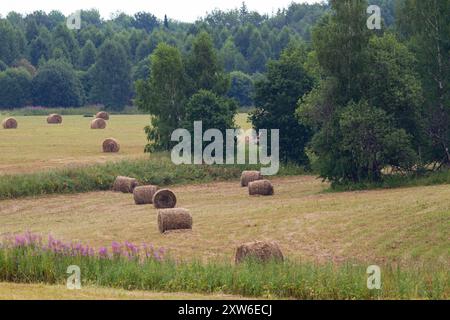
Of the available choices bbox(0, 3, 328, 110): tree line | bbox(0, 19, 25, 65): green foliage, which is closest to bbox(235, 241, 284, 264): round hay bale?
bbox(0, 3, 328, 110): tree line

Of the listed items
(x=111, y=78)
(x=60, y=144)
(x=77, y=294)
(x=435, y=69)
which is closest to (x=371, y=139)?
(x=435, y=69)

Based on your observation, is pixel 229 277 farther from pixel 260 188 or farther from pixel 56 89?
pixel 56 89

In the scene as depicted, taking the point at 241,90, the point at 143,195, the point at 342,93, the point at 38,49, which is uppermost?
the point at 38,49

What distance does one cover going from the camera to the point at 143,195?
4653cm

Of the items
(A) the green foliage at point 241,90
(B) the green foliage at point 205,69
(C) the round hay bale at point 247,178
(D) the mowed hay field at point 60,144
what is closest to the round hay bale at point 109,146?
(D) the mowed hay field at point 60,144

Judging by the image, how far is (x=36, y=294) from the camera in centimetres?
1900

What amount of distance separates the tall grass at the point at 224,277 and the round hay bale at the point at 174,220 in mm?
11772

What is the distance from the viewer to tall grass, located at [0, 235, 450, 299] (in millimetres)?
20469

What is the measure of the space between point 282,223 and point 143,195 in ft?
37.5

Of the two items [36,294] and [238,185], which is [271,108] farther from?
[36,294]

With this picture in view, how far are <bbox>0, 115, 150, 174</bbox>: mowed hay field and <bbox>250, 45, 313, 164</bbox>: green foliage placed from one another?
10.4 metres

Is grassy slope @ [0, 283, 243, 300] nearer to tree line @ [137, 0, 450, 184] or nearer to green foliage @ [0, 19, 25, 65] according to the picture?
tree line @ [137, 0, 450, 184]

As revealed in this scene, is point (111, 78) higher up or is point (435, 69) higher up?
point (435, 69)

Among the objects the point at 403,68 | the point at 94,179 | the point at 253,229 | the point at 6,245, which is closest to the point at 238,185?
the point at 94,179
